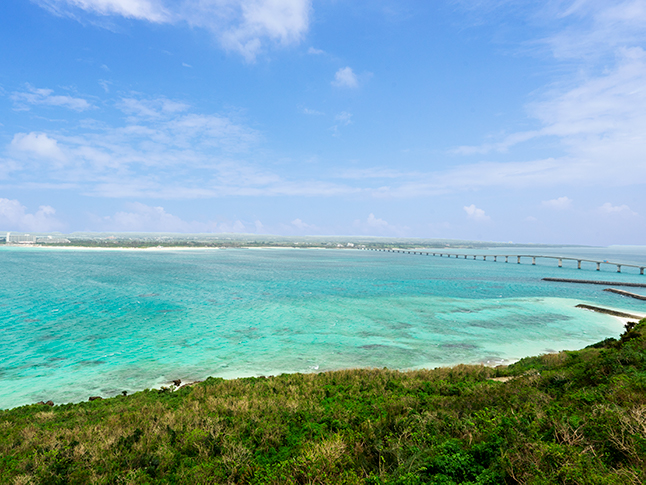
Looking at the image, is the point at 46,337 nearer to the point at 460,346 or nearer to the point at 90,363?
the point at 90,363

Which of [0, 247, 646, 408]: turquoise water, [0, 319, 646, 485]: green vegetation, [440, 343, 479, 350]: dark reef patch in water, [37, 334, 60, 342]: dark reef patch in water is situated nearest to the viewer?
[0, 319, 646, 485]: green vegetation

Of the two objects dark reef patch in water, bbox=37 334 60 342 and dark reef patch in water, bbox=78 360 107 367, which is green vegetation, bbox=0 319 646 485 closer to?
dark reef patch in water, bbox=78 360 107 367

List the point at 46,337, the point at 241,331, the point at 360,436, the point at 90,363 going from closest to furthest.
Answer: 1. the point at 360,436
2. the point at 90,363
3. the point at 46,337
4. the point at 241,331

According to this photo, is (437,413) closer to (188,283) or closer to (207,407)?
(207,407)

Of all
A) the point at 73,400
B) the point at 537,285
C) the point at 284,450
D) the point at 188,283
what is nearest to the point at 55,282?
the point at 188,283

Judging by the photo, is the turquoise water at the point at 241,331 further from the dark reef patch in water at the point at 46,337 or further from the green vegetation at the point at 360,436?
the green vegetation at the point at 360,436

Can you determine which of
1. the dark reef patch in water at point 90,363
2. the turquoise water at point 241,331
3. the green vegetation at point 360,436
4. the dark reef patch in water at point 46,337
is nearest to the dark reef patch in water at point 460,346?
the turquoise water at point 241,331

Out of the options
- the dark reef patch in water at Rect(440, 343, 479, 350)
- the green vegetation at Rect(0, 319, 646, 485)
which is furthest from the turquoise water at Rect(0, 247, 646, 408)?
the green vegetation at Rect(0, 319, 646, 485)

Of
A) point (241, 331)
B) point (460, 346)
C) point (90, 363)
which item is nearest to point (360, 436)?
point (90, 363)
